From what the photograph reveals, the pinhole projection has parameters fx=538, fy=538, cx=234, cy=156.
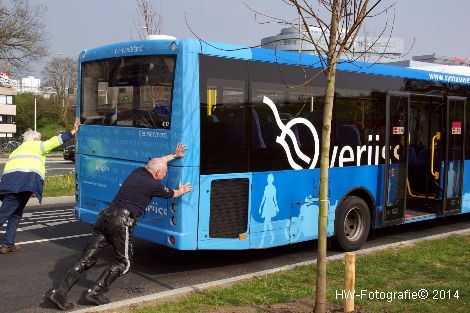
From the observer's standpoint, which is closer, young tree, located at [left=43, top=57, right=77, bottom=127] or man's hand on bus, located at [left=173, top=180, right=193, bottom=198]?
man's hand on bus, located at [left=173, top=180, right=193, bottom=198]

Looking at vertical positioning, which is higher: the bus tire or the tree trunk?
the tree trunk

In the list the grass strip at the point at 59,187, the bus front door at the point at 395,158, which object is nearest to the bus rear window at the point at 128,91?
the bus front door at the point at 395,158

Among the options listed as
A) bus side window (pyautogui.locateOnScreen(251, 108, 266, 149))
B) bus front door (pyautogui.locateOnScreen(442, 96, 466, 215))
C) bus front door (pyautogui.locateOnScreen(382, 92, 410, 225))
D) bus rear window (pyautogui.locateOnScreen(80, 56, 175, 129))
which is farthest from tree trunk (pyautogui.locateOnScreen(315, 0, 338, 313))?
bus front door (pyautogui.locateOnScreen(442, 96, 466, 215))

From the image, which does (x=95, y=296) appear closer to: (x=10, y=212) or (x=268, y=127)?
(x=268, y=127)

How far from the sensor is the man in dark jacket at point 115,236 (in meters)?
5.53

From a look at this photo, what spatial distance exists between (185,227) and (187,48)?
2.15 meters

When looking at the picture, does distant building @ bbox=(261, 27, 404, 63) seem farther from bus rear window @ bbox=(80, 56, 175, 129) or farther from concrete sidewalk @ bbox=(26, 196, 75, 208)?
concrete sidewalk @ bbox=(26, 196, 75, 208)

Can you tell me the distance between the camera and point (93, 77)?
7898mm

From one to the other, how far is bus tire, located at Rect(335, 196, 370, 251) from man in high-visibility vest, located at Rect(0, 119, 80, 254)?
4.26 m

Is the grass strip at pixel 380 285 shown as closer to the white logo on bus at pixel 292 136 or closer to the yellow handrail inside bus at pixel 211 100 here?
the white logo on bus at pixel 292 136

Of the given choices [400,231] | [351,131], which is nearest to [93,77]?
[351,131]

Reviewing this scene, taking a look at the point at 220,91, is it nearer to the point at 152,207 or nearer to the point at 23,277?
the point at 152,207

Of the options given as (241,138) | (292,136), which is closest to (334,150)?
(292,136)

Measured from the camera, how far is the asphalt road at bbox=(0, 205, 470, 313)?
6.20m
